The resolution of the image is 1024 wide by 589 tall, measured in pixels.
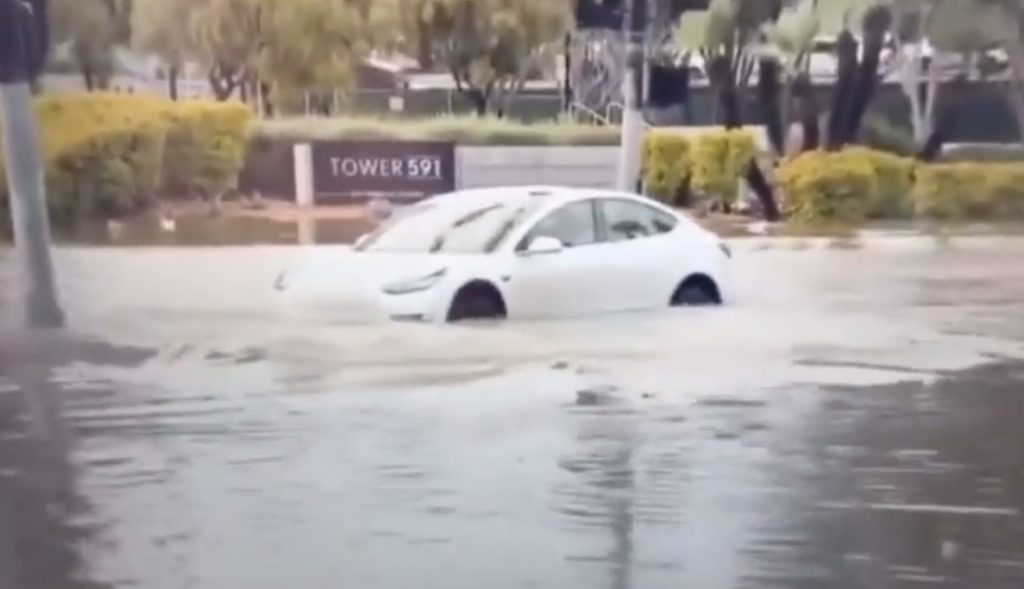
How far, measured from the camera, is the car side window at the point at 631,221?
162 inches

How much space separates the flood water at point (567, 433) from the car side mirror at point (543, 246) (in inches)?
7.0

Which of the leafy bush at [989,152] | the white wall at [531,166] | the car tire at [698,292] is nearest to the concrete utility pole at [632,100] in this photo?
the white wall at [531,166]

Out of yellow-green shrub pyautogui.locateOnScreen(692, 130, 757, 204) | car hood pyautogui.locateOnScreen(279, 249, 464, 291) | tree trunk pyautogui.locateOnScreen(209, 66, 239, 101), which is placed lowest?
car hood pyautogui.locateOnScreen(279, 249, 464, 291)

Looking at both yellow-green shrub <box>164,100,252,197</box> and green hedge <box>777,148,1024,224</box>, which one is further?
green hedge <box>777,148,1024,224</box>

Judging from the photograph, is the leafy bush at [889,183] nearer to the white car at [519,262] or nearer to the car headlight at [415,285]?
the white car at [519,262]

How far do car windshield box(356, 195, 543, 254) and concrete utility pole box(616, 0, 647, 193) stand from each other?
22 cm

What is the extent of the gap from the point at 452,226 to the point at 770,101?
2.71 ft

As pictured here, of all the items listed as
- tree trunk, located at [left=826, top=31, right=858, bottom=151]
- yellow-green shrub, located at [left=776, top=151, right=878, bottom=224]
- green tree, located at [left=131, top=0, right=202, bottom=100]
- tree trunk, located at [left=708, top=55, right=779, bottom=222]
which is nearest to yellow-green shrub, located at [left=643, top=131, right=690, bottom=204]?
tree trunk, located at [left=708, top=55, right=779, bottom=222]

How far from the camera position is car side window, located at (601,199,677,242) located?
4109 millimetres

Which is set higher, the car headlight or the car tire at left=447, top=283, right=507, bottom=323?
the car headlight

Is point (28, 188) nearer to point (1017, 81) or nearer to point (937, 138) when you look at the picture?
point (937, 138)

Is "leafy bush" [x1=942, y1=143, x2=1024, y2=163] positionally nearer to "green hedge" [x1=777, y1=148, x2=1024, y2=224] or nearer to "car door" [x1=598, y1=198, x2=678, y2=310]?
"green hedge" [x1=777, y1=148, x2=1024, y2=224]

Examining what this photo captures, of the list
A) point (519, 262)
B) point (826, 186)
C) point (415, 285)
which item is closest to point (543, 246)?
point (519, 262)

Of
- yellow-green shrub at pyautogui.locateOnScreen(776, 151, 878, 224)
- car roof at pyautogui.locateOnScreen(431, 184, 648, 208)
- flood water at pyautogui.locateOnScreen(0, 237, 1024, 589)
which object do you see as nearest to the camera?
flood water at pyautogui.locateOnScreen(0, 237, 1024, 589)
